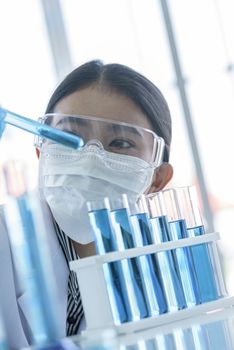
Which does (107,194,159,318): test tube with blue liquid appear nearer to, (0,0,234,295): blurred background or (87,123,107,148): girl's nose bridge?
(87,123,107,148): girl's nose bridge

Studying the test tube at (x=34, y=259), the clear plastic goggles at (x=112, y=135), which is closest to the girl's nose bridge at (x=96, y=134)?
the clear plastic goggles at (x=112, y=135)

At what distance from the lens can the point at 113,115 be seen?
1.72 m

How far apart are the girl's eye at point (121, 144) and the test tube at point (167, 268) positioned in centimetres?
27

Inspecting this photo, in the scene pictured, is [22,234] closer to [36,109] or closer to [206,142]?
[36,109]

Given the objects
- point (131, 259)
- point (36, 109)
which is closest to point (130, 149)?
point (131, 259)

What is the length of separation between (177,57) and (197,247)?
4.71m

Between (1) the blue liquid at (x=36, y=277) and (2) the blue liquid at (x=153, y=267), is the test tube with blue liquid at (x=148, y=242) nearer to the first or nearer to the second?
(2) the blue liquid at (x=153, y=267)

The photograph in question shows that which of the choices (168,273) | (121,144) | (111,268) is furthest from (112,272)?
(121,144)

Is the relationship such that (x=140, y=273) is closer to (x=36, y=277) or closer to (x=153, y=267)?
(x=153, y=267)

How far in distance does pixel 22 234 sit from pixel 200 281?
41cm

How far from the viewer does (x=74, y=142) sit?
1.20 meters

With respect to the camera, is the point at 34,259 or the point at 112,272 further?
the point at 112,272

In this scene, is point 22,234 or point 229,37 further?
point 229,37

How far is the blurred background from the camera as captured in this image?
18.4ft
